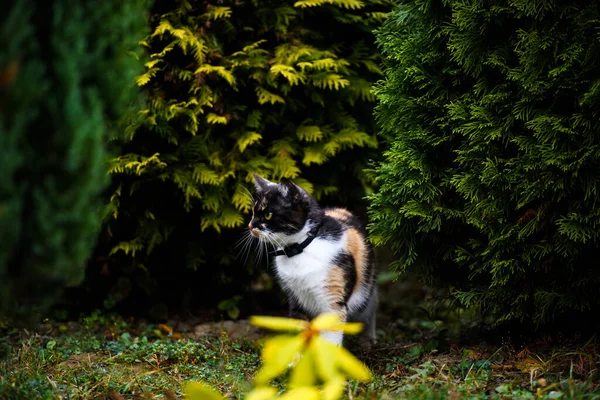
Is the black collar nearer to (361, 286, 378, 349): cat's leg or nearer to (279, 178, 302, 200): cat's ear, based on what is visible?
(279, 178, 302, 200): cat's ear

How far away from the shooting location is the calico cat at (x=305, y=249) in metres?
3.73

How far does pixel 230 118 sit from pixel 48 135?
2440 millimetres

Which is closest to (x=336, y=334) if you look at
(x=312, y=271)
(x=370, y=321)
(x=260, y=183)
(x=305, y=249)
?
(x=312, y=271)

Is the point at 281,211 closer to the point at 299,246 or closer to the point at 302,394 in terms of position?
the point at 299,246

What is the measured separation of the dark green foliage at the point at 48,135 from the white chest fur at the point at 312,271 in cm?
177

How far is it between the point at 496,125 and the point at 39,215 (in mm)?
2463

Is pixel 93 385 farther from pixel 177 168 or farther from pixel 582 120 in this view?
pixel 582 120

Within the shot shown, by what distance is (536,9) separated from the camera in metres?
3.09

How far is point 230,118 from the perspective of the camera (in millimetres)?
4379

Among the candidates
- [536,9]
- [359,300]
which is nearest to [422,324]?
[359,300]

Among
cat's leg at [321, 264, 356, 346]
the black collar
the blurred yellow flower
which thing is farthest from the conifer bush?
the blurred yellow flower

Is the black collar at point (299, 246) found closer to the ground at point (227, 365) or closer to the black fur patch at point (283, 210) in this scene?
the black fur patch at point (283, 210)

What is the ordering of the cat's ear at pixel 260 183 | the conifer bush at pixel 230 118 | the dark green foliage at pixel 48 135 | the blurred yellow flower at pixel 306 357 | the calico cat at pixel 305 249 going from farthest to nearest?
the conifer bush at pixel 230 118, the cat's ear at pixel 260 183, the calico cat at pixel 305 249, the dark green foliage at pixel 48 135, the blurred yellow flower at pixel 306 357

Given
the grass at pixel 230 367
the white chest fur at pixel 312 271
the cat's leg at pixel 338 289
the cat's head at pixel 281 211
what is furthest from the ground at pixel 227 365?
the cat's head at pixel 281 211
